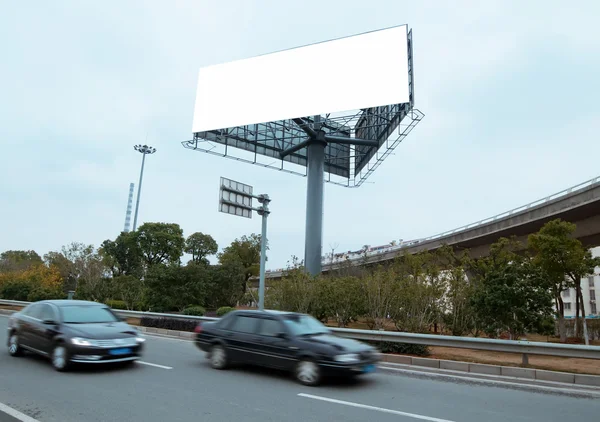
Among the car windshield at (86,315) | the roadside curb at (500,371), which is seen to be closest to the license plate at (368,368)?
the roadside curb at (500,371)

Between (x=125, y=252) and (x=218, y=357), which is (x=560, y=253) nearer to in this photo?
(x=218, y=357)

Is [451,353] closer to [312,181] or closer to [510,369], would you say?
[510,369]

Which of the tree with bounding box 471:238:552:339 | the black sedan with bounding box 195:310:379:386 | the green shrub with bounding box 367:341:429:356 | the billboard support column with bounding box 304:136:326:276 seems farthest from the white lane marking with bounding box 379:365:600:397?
the billboard support column with bounding box 304:136:326:276

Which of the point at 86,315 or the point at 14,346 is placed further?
the point at 14,346

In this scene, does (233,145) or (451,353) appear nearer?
(451,353)

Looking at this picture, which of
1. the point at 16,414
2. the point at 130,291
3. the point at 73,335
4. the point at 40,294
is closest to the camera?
the point at 16,414

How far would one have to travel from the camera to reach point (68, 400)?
6.61m

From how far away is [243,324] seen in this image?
956 cm

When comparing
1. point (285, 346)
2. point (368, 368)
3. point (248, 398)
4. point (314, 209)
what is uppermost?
point (314, 209)

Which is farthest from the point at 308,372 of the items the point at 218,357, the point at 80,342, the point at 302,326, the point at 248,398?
the point at 80,342

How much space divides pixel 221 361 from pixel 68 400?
3.44m

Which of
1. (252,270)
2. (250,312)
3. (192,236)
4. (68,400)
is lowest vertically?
(68,400)

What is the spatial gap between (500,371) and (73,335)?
8.94 metres

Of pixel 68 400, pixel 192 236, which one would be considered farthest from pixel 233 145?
pixel 68 400
